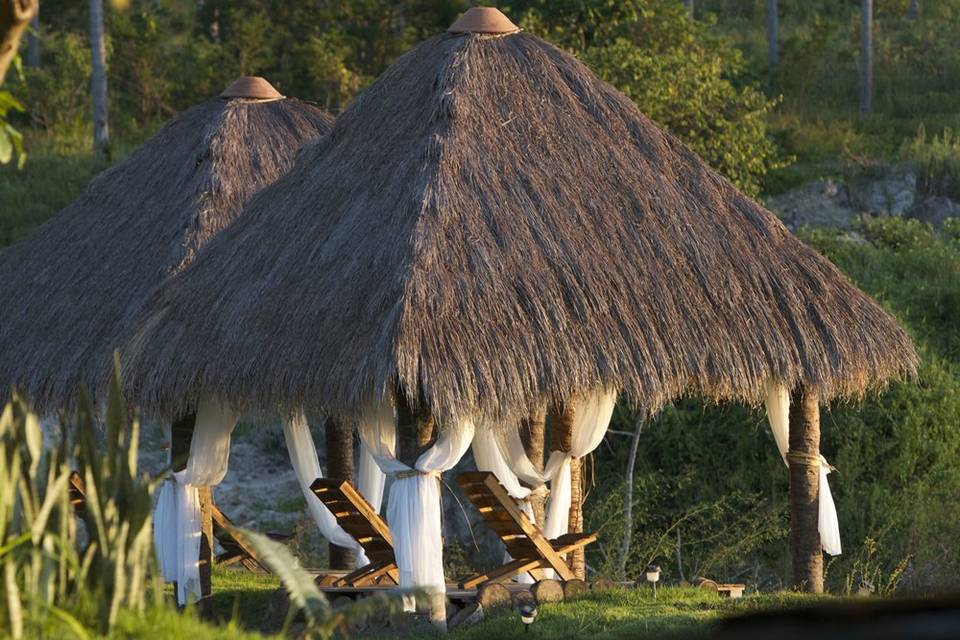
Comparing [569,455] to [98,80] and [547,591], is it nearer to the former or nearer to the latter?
[547,591]

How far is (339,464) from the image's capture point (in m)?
10.7

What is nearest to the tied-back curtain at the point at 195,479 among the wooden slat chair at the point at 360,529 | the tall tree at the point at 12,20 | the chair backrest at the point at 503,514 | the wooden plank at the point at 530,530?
the wooden slat chair at the point at 360,529

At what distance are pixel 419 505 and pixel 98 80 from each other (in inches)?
518

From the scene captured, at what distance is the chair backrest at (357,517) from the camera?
851cm

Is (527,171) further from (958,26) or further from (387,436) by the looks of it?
(958,26)

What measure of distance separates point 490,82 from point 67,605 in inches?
183

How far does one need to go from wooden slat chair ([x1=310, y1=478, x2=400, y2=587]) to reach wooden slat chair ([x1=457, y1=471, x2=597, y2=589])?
0.54 meters

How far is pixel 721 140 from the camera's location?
15336mm

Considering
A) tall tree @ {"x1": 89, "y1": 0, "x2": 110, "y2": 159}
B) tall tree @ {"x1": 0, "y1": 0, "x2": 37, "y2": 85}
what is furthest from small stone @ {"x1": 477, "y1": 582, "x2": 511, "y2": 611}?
tall tree @ {"x1": 89, "y1": 0, "x2": 110, "y2": 159}

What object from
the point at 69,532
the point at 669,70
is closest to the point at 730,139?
the point at 669,70

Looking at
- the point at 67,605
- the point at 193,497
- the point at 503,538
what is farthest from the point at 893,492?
the point at 67,605

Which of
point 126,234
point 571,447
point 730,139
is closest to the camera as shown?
point 571,447

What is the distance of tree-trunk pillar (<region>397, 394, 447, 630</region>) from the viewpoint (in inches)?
Answer: 295

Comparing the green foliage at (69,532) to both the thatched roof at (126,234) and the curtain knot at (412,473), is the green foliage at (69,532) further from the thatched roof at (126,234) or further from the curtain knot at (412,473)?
the thatched roof at (126,234)
